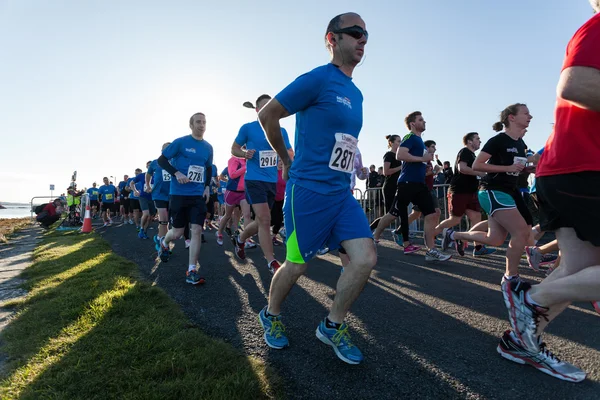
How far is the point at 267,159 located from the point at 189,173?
105 cm

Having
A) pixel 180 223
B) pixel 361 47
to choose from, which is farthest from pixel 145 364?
pixel 180 223

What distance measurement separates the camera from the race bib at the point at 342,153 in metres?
2.21

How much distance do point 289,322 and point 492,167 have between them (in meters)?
2.56

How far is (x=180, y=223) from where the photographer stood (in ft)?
15.6

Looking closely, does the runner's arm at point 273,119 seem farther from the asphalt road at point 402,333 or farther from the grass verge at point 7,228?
the grass verge at point 7,228

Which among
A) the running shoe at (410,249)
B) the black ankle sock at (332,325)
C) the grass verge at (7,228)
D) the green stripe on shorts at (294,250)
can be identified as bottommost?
the grass verge at (7,228)

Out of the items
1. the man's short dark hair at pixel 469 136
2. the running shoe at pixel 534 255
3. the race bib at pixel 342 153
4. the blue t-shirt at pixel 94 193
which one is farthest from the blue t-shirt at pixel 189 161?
the blue t-shirt at pixel 94 193

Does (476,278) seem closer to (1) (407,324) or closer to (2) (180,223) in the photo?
(1) (407,324)

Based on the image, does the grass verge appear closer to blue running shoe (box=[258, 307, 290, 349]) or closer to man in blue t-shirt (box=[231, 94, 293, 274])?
man in blue t-shirt (box=[231, 94, 293, 274])

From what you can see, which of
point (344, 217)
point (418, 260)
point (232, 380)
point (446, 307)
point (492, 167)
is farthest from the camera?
point (418, 260)

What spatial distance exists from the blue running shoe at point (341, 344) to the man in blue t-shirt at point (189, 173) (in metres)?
2.70

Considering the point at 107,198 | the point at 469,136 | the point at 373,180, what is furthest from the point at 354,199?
the point at 107,198

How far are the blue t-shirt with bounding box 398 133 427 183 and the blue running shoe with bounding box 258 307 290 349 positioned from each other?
4.10 metres

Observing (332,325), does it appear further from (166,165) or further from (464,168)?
(464,168)
